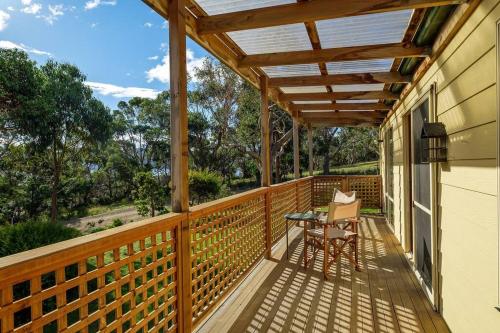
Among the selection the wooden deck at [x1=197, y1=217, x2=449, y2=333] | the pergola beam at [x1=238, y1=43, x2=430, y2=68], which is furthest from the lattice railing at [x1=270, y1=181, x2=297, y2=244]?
the pergola beam at [x1=238, y1=43, x2=430, y2=68]

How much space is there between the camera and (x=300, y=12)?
222 centimetres

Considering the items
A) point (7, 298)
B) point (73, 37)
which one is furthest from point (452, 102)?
point (73, 37)

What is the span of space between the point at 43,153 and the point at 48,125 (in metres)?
1.58

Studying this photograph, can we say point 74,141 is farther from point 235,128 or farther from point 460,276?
point 460,276

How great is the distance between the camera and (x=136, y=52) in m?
36.5

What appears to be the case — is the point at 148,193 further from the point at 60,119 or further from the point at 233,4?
the point at 233,4

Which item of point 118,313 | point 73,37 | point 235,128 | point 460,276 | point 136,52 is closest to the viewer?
point 118,313

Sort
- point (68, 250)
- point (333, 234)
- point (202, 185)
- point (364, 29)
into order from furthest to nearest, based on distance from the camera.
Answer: point (202, 185) < point (333, 234) < point (364, 29) < point (68, 250)

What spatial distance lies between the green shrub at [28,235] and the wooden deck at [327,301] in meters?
2.28

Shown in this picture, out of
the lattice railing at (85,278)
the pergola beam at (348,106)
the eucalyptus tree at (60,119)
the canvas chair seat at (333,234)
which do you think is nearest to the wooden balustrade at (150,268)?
the lattice railing at (85,278)

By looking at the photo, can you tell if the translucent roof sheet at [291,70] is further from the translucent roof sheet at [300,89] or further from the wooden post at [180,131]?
the wooden post at [180,131]

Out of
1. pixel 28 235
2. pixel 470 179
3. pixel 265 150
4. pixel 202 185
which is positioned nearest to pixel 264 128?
pixel 265 150

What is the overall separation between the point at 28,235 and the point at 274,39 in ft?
11.5

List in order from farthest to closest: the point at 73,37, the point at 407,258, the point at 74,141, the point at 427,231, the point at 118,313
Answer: the point at 73,37 → the point at 74,141 → the point at 407,258 → the point at 427,231 → the point at 118,313
